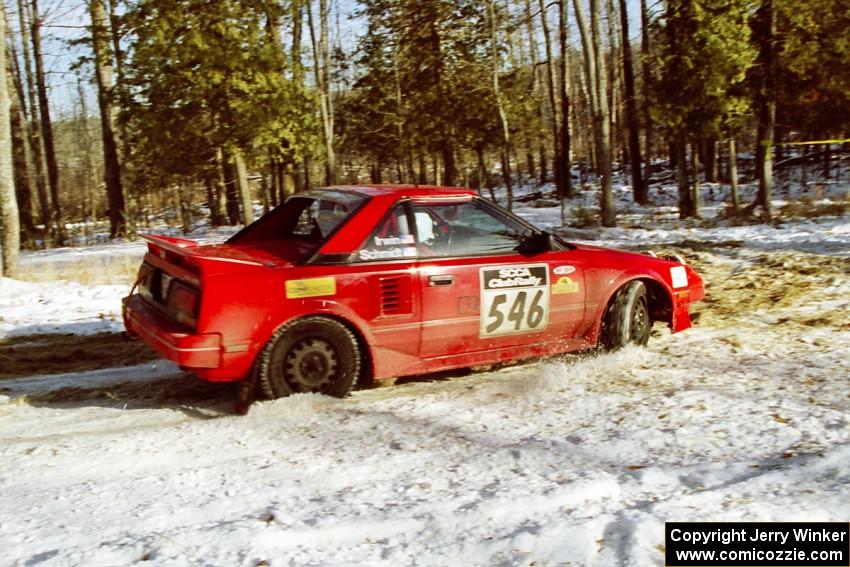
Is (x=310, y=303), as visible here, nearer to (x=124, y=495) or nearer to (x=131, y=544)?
(x=124, y=495)

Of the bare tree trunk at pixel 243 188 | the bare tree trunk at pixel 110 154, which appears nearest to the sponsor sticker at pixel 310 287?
the bare tree trunk at pixel 243 188

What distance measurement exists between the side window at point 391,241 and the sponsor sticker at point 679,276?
250cm

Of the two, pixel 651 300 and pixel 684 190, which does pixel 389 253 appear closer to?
pixel 651 300

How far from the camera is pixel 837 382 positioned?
4.97 m

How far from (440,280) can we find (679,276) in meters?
2.44

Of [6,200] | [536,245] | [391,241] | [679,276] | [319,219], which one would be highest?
[6,200]

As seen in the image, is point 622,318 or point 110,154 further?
point 110,154

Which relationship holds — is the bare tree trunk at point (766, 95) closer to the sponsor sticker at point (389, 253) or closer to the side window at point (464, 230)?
the side window at point (464, 230)

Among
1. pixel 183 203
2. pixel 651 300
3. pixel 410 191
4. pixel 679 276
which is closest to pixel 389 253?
pixel 410 191

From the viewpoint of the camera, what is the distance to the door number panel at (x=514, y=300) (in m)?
5.41

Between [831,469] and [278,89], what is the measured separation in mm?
14623

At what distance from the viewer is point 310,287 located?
482 cm

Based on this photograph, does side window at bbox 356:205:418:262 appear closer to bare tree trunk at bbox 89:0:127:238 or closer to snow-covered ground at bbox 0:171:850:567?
snow-covered ground at bbox 0:171:850:567

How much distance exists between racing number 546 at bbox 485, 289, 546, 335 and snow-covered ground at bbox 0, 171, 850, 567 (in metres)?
0.41
